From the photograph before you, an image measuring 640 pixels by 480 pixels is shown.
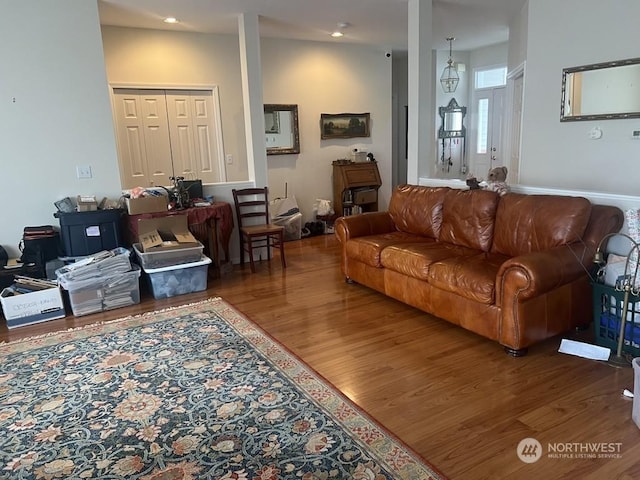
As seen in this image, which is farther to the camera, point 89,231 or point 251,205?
point 251,205

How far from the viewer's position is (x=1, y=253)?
3.96 m

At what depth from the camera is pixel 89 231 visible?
405 cm

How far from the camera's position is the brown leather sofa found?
2.71 metres

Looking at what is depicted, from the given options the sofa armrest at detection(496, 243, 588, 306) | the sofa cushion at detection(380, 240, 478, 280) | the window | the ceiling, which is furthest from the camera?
the window

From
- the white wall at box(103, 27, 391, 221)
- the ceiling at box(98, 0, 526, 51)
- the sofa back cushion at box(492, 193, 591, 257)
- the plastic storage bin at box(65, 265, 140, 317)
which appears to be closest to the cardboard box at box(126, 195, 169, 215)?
the plastic storage bin at box(65, 265, 140, 317)

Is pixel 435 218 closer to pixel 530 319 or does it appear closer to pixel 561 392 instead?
pixel 530 319

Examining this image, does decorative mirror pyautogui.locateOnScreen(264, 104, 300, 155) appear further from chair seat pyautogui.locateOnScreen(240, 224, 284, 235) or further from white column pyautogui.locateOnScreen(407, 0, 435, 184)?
white column pyautogui.locateOnScreen(407, 0, 435, 184)

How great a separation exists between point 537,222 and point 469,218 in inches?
23.4

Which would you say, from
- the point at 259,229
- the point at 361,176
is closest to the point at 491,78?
the point at 361,176

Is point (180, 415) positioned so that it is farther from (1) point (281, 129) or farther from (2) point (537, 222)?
(1) point (281, 129)

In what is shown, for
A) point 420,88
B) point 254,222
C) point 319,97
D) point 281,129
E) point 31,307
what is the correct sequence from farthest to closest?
1. point 319,97
2. point 281,129
3. point 254,222
4. point 420,88
5. point 31,307

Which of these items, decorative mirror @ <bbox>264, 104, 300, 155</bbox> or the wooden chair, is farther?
decorative mirror @ <bbox>264, 104, 300, 155</bbox>

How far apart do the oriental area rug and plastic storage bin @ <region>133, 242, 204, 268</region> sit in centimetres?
93

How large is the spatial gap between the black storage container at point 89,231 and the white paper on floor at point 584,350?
370 centimetres
